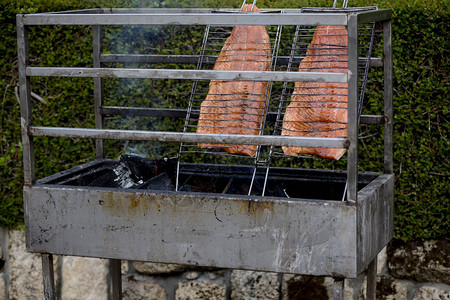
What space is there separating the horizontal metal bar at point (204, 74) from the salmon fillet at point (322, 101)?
43 centimetres

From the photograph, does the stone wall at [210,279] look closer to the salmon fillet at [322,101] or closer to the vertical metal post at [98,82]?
the vertical metal post at [98,82]

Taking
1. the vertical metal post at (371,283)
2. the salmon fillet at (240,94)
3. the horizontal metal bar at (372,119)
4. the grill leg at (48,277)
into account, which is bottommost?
the vertical metal post at (371,283)

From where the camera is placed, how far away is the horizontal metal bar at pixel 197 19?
8.27 feet

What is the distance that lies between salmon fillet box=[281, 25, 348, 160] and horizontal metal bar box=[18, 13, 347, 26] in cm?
49

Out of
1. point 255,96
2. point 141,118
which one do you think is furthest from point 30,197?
point 141,118

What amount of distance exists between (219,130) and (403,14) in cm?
140

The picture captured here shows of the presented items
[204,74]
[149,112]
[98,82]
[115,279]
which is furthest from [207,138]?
[115,279]

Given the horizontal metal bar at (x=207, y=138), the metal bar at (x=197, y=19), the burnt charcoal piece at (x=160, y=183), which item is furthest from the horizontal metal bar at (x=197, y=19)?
the burnt charcoal piece at (x=160, y=183)

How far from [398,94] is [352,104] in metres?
1.54

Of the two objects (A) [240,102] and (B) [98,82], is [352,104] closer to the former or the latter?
(A) [240,102]

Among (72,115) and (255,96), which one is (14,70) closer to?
(72,115)

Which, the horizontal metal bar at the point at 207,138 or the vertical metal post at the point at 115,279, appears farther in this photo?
the vertical metal post at the point at 115,279

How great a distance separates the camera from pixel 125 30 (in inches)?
173

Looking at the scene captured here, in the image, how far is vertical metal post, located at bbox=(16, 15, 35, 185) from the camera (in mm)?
2852
